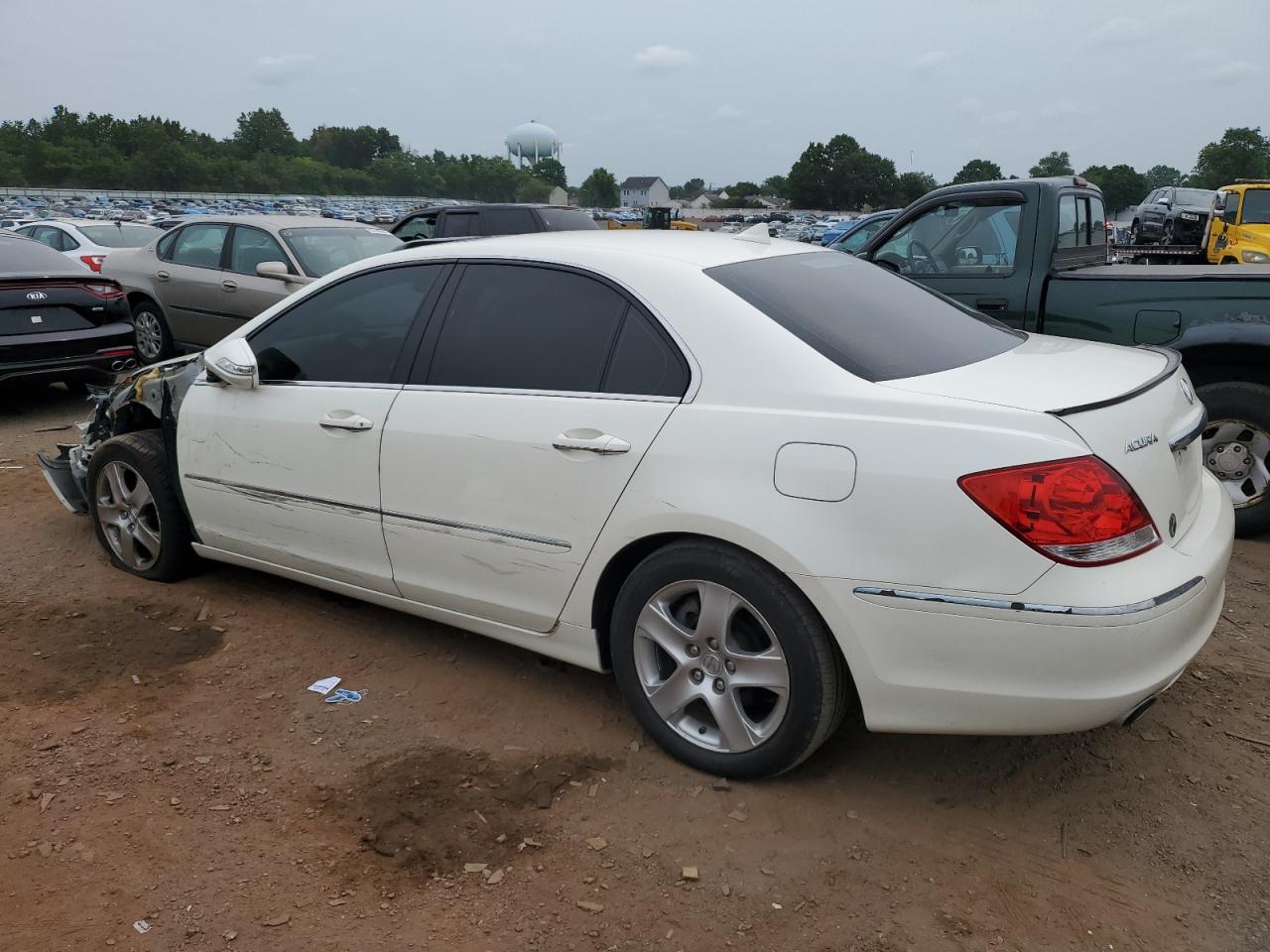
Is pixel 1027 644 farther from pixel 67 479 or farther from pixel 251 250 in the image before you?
pixel 251 250

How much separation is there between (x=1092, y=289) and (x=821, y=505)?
3598 mm

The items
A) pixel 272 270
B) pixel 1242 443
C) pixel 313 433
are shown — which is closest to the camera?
pixel 313 433

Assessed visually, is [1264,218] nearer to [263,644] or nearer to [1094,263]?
[1094,263]

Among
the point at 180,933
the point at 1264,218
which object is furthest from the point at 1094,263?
the point at 1264,218

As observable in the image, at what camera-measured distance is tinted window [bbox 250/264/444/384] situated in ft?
12.1

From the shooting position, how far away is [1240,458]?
5145 millimetres

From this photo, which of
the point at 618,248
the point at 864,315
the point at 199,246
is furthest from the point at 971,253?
the point at 199,246

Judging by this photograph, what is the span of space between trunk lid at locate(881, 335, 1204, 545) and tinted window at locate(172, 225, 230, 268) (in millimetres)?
8200

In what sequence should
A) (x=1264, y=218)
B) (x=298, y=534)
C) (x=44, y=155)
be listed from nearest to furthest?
1. (x=298, y=534)
2. (x=1264, y=218)
3. (x=44, y=155)

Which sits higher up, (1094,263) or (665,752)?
(1094,263)

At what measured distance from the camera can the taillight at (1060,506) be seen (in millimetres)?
2434

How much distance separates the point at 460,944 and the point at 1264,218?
16.7 m

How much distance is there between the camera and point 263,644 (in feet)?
13.3

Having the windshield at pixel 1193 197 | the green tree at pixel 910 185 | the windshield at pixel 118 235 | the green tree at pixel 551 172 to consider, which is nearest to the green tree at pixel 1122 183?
the green tree at pixel 910 185
